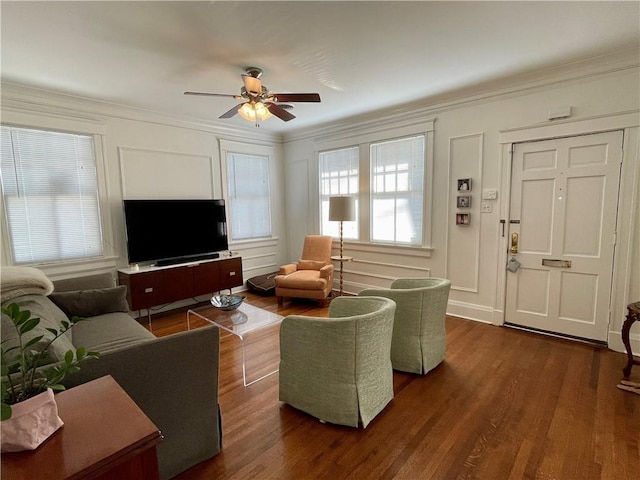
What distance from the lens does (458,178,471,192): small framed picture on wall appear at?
3.70m

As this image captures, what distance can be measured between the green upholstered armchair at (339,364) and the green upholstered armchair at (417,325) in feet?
1.36

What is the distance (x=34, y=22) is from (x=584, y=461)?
4.26m

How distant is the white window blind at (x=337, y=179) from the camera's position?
15.8 feet

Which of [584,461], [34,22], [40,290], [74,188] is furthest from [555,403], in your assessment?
[74,188]

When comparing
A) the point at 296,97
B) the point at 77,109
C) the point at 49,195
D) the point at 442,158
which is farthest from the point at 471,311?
the point at 77,109

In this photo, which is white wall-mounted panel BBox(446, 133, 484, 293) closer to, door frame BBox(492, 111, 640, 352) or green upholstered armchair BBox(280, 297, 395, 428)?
door frame BBox(492, 111, 640, 352)

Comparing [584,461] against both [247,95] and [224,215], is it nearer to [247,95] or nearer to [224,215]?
[247,95]

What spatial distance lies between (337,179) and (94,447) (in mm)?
4511

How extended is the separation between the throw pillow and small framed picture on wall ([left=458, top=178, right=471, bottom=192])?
7.00ft

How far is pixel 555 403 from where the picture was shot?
2.23 meters

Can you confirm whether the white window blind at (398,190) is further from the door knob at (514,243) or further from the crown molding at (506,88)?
the door knob at (514,243)

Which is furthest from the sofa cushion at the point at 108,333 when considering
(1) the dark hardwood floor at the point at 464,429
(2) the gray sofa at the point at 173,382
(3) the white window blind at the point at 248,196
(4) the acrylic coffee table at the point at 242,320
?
(3) the white window blind at the point at 248,196

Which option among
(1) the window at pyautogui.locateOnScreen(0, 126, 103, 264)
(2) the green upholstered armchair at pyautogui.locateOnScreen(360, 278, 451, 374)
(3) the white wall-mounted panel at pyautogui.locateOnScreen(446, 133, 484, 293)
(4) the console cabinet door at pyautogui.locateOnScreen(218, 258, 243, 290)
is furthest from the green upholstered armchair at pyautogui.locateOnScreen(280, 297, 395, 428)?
(1) the window at pyautogui.locateOnScreen(0, 126, 103, 264)

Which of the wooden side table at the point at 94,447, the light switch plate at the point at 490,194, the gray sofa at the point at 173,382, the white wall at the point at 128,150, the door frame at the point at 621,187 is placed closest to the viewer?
the wooden side table at the point at 94,447
